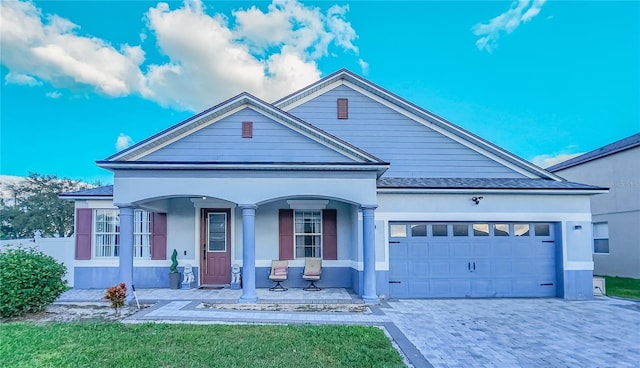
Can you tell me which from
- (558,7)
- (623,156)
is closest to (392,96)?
(558,7)

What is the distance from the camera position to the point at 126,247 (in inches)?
342

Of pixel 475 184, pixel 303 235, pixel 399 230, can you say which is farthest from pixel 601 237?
pixel 303 235

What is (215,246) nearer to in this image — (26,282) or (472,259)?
(26,282)

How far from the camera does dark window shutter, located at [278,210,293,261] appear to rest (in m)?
11.1

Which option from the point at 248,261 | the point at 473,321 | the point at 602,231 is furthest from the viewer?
the point at 602,231

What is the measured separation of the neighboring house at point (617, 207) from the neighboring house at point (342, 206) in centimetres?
545

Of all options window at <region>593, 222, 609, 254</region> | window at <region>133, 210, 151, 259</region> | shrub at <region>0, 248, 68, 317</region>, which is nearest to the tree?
window at <region>133, 210, 151, 259</region>

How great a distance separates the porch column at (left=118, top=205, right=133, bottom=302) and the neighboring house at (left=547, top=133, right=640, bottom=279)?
57.4 feet

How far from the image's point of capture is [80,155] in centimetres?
2036

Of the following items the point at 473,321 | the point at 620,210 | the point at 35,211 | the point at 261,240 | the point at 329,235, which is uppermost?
the point at 35,211

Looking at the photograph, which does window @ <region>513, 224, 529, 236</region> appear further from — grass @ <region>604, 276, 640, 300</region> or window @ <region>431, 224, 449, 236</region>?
grass @ <region>604, 276, 640, 300</region>

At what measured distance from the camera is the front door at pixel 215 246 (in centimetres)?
1118

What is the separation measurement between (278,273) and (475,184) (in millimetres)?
6471

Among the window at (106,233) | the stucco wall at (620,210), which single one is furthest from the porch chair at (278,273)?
the stucco wall at (620,210)
